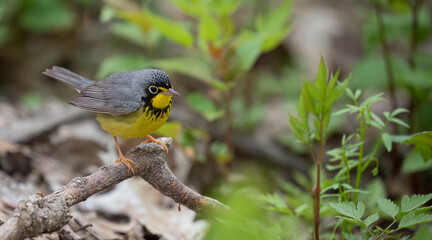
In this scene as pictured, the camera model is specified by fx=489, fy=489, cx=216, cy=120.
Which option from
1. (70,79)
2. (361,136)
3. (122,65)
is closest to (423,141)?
(361,136)

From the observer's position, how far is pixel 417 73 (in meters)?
4.87

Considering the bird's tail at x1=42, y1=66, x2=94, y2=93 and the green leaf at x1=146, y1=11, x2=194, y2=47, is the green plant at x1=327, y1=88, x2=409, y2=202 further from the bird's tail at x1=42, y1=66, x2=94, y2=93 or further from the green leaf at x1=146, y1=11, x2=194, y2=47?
the bird's tail at x1=42, y1=66, x2=94, y2=93

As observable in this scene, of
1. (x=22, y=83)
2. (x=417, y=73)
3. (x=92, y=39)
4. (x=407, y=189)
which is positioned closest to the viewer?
(x=417, y=73)

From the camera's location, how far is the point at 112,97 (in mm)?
3719

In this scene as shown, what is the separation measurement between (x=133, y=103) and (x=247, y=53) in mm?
1330

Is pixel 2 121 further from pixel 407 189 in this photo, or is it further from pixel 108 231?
pixel 407 189

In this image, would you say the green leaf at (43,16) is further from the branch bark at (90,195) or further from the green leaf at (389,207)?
the green leaf at (389,207)

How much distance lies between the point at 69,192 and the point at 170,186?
0.61m

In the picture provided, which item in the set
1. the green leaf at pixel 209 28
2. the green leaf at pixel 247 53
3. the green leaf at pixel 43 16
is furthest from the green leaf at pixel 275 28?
the green leaf at pixel 43 16

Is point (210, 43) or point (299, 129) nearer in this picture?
point (299, 129)

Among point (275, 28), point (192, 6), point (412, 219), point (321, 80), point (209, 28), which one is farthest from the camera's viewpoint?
point (275, 28)

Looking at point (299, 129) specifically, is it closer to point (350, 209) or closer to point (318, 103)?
point (318, 103)

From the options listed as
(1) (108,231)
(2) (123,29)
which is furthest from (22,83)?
(1) (108,231)

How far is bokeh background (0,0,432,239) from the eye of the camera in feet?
13.9
